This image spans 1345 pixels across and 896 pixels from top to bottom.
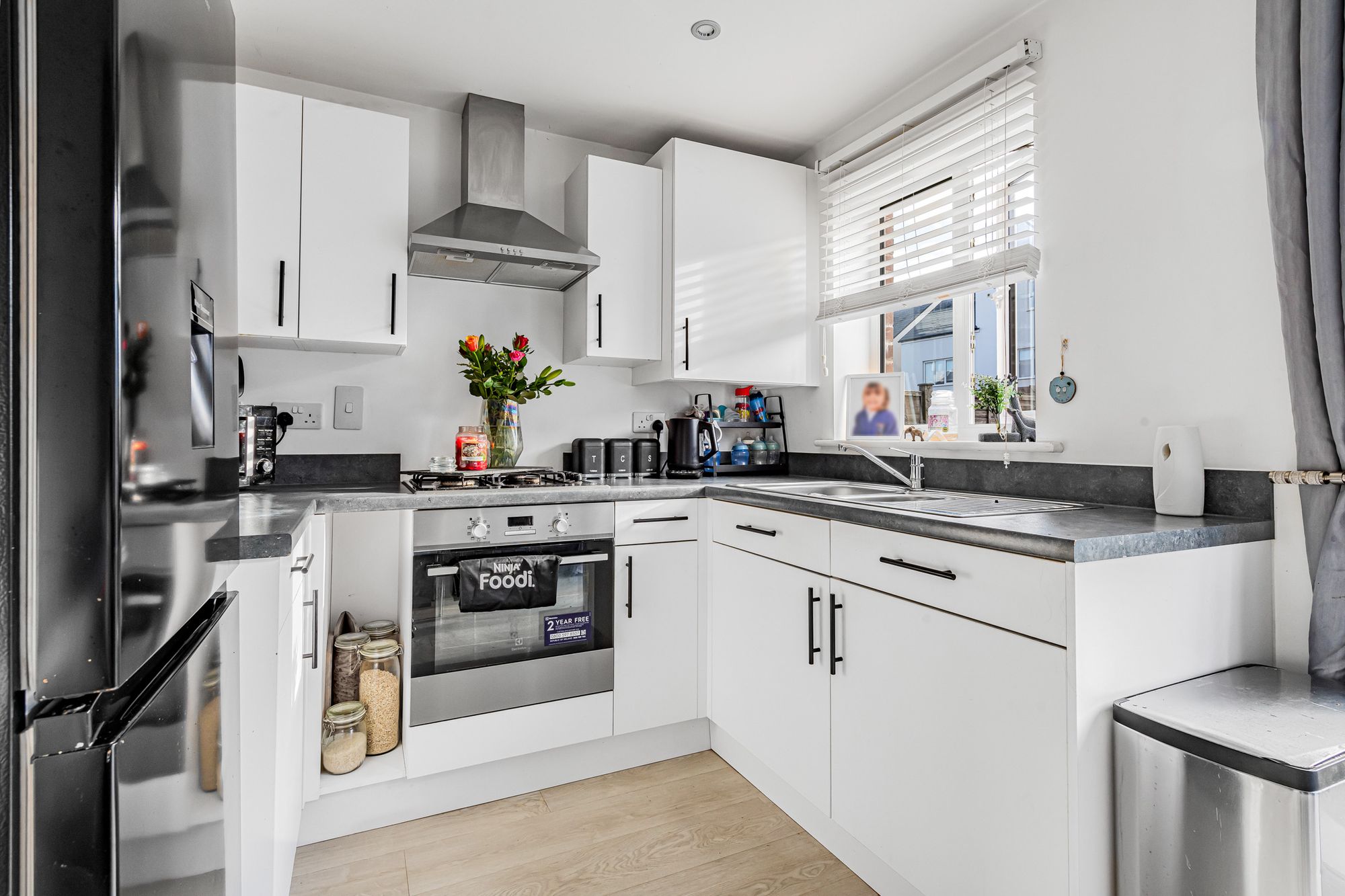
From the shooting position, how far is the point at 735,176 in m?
2.74

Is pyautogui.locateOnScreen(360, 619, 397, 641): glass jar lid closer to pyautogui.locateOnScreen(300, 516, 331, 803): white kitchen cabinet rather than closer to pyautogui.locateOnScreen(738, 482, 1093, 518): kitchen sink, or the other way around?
pyautogui.locateOnScreen(300, 516, 331, 803): white kitchen cabinet

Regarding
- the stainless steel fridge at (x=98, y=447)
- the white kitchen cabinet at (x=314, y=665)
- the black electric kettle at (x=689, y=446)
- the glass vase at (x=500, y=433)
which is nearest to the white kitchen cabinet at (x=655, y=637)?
the black electric kettle at (x=689, y=446)

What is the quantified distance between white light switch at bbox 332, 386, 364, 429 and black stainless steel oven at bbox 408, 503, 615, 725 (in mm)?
719

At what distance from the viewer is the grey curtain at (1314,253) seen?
4.27ft

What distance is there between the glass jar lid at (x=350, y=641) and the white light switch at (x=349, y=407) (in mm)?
751

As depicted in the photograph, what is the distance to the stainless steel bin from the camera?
0.97 m

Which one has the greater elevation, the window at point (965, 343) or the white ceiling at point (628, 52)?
the white ceiling at point (628, 52)

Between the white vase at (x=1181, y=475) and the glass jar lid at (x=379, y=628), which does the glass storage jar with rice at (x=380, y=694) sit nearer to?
the glass jar lid at (x=379, y=628)

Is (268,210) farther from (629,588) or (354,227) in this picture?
(629,588)


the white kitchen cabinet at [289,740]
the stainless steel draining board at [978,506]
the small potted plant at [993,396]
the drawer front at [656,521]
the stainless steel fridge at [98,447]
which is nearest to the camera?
the stainless steel fridge at [98,447]

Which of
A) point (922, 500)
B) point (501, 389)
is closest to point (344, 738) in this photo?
point (501, 389)

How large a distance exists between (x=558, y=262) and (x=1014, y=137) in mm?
1501

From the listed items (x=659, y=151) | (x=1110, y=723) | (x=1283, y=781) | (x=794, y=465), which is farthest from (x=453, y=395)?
(x=1283, y=781)

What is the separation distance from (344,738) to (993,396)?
7.23 feet
